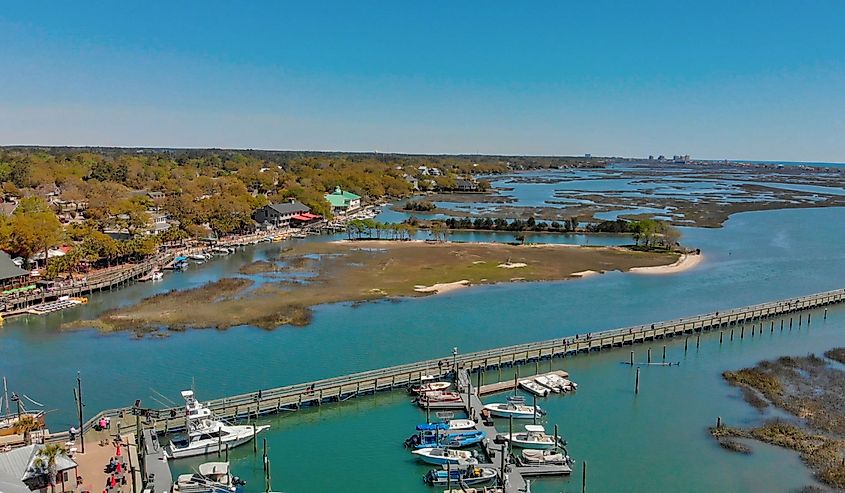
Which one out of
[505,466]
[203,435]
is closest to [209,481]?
[203,435]

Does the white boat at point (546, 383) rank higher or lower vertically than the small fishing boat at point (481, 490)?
higher

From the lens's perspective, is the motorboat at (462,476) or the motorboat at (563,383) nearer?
the motorboat at (462,476)

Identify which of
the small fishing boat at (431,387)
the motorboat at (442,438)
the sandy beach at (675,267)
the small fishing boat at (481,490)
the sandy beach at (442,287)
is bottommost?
the small fishing boat at (481,490)

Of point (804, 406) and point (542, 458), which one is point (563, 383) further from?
point (804, 406)

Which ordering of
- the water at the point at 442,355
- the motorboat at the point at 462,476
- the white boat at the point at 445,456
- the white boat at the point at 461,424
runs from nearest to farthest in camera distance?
the motorboat at the point at 462,476, the white boat at the point at 445,456, the water at the point at 442,355, the white boat at the point at 461,424

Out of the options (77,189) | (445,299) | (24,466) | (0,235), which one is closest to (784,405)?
(445,299)

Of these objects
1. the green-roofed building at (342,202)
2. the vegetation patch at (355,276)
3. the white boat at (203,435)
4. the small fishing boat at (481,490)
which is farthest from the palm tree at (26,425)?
the green-roofed building at (342,202)

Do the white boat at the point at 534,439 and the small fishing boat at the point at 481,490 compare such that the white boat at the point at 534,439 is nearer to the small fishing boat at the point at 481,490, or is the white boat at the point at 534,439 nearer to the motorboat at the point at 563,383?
the small fishing boat at the point at 481,490

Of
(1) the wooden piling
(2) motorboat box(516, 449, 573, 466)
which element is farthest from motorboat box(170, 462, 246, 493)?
(1) the wooden piling

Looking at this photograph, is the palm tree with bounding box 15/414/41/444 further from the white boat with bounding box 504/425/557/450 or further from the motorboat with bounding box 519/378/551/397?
the motorboat with bounding box 519/378/551/397

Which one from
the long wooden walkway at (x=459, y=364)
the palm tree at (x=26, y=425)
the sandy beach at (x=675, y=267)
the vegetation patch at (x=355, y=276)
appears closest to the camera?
the palm tree at (x=26, y=425)
